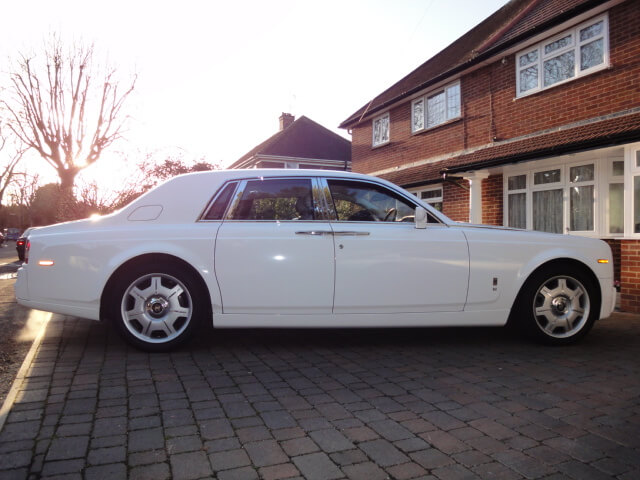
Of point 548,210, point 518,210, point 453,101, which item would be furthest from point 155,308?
point 453,101

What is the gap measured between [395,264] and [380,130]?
12886mm

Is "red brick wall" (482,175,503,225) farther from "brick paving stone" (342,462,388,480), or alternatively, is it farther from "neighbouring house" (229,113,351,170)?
"neighbouring house" (229,113,351,170)

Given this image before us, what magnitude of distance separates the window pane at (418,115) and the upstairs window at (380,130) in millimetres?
1454

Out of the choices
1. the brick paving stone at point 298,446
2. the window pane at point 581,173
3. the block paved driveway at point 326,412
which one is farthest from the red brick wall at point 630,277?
the brick paving stone at point 298,446

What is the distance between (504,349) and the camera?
4.67m

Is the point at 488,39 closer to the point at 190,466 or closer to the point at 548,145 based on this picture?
the point at 548,145

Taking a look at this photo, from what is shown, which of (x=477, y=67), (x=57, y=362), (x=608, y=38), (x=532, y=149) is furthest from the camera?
(x=477, y=67)

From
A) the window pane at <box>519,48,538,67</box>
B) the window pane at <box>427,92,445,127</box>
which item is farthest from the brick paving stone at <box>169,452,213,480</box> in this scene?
the window pane at <box>427,92,445,127</box>

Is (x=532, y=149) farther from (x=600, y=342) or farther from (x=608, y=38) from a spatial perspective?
(x=600, y=342)

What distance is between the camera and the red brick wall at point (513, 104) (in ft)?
27.9

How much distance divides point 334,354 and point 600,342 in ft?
Result: 9.15

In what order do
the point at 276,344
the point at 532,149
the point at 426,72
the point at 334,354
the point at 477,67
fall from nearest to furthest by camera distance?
the point at 334,354
the point at 276,344
the point at 532,149
the point at 477,67
the point at 426,72

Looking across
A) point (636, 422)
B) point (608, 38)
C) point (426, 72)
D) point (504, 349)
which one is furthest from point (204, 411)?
point (426, 72)

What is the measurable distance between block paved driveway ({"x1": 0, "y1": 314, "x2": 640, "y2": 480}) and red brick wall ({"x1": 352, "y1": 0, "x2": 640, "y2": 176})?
5962 mm
